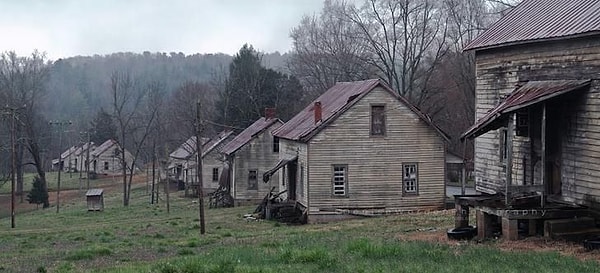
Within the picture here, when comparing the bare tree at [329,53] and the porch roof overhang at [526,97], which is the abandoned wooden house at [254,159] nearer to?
the bare tree at [329,53]

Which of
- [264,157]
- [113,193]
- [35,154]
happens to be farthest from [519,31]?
[113,193]

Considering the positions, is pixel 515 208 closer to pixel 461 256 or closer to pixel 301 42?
pixel 461 256

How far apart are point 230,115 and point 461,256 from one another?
185 ft

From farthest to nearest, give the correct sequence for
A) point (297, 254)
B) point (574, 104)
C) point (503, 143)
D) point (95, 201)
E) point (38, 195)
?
1. point (38, 195)
2. point (95, 201)
3. point (503, 143)
4. point (574, 104)
5. point (297, 254)

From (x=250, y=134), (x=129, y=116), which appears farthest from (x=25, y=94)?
(x=250, y=134)

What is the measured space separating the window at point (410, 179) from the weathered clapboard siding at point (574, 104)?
37.9 feet

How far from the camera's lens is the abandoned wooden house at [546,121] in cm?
1989

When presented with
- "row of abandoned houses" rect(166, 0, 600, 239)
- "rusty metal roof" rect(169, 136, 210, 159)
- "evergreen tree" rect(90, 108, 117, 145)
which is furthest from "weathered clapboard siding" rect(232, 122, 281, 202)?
"evergreen tree" rect(90, 108, 117, 145)

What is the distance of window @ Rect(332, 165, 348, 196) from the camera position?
36938 mm

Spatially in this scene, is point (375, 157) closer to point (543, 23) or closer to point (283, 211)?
point (283, 211)

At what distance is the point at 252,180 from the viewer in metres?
53.5

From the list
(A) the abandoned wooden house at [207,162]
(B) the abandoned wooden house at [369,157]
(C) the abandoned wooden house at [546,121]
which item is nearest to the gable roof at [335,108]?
(B) the abandoned wooden house at [369,157]

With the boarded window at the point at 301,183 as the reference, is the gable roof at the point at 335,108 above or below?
above

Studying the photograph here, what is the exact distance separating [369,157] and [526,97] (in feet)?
54.1
